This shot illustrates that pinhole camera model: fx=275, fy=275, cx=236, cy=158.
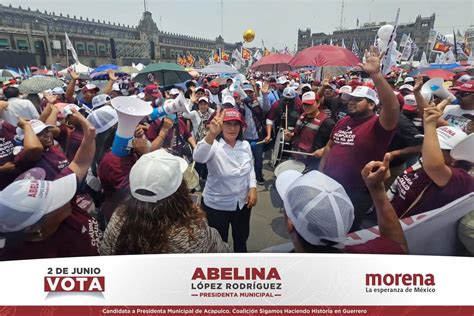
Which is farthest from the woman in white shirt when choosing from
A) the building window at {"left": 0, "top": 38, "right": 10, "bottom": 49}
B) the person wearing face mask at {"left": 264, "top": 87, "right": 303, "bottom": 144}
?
the person wearing face mask at {"left": 264, "top": 87, "right": 303, "bottom": 144}

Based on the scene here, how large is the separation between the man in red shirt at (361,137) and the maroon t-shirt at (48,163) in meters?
1.50

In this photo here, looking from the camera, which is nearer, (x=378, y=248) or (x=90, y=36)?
(x=378, y=248)

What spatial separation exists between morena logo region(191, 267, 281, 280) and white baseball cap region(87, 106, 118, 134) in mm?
1014

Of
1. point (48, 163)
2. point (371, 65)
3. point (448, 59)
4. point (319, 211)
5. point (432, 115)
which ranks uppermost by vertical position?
point (448, 59)

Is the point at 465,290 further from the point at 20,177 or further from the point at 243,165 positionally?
the point at 20,177

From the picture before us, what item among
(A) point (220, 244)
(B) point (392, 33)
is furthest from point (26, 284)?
(B) point (392, 33)

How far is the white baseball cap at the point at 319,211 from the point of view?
1103mm

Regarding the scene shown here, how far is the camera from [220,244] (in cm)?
141

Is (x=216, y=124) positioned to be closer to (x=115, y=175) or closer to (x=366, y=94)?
(x=115, y=175)

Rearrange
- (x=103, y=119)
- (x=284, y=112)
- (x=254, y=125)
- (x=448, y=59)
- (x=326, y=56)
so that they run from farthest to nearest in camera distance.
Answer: (x=448, y=59)
(x=284, y=112)
(x=254, y=125)
(x=326, y=56)
(x=103, y=119)

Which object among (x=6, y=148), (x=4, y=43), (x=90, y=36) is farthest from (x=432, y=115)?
(x=4, y=43)

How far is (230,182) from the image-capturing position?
2.29 meters

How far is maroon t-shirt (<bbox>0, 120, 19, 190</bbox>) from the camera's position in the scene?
4.29 ft

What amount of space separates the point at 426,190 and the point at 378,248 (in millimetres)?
419
